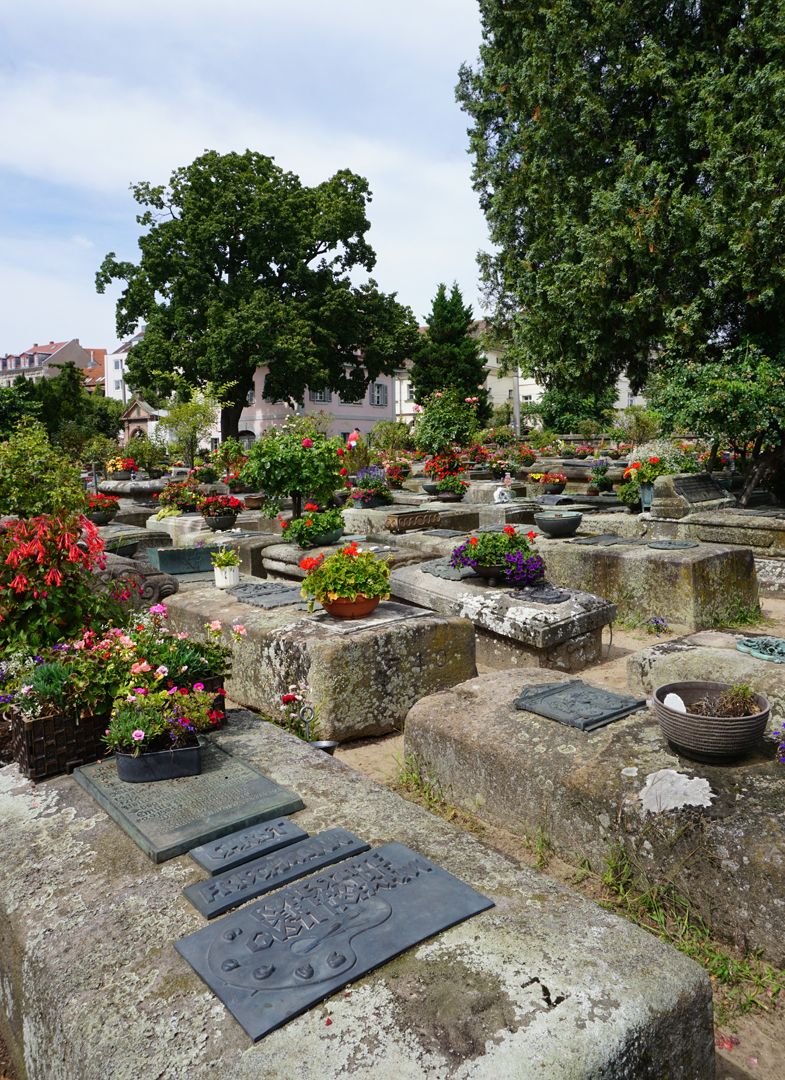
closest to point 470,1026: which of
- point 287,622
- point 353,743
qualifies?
point 353,743

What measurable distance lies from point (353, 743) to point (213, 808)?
2261 millimetres

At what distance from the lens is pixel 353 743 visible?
515 centimetres

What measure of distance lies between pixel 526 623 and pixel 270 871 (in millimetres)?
4043

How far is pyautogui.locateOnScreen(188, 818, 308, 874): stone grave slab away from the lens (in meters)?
2.61

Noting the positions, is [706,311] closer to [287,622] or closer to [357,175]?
[287,622]

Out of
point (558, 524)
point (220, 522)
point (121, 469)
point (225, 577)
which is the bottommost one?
point (225, 577)

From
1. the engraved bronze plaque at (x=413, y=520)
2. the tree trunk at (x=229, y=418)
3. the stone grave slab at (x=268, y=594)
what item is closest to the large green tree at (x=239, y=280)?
the tree trunk at (x=229, y=418)

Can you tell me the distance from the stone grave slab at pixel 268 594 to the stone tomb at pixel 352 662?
0.25 m

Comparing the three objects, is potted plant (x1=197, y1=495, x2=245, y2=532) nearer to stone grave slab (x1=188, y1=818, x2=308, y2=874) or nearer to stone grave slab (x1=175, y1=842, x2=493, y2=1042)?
stone grave slab (x1=188, y1=818, x2=308, y2=874)

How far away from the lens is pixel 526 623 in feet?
20.4

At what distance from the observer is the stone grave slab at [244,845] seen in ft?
8.57

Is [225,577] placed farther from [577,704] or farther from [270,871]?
[270,871]

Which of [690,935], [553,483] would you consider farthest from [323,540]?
[553,483]

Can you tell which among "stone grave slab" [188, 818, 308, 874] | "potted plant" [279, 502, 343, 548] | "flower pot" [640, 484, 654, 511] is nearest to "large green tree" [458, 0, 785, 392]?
"flower pot" [640, 484, 654, 511]
